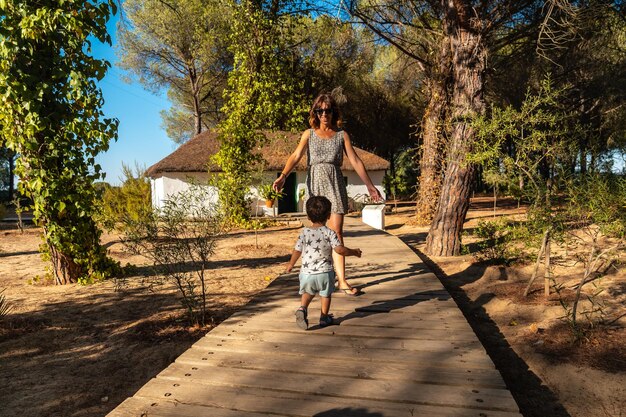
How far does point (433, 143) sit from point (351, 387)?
507 inches

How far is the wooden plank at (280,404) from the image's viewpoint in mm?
2270

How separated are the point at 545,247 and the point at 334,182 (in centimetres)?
305

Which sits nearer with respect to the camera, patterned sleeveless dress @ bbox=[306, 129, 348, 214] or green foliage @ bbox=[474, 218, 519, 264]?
patterned sleeveless dress @ bbox=[306, 129, 348, 214]

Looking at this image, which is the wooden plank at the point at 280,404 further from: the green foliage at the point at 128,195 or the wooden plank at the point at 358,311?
the green foliage at the point at 128,195

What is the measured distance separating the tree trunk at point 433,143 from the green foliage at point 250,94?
4.61 metres

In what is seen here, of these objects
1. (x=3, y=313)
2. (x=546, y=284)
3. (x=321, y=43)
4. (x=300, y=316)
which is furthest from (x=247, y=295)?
(x=321, y=43)

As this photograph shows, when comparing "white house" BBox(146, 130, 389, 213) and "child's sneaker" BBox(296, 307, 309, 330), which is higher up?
"white house" BBox(146, 130, 389, 213)

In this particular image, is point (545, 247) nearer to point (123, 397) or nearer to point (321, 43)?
point (123, 397)

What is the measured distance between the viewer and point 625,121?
84.0 feet

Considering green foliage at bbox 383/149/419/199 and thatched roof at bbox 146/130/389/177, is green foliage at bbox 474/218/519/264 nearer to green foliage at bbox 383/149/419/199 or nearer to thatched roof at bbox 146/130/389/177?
thatched roof at bbox 146/130/389/177

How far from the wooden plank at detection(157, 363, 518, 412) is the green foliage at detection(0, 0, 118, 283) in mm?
4922

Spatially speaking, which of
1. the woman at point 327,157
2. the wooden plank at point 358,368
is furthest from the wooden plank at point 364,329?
the woman at point 327,157

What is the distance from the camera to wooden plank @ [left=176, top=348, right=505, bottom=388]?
2.65 meters

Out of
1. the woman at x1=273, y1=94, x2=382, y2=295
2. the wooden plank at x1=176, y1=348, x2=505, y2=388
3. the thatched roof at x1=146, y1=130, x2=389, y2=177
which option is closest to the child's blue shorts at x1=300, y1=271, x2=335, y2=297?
the wooden plank at x1=176, y1=348, x2=505, y2=388
